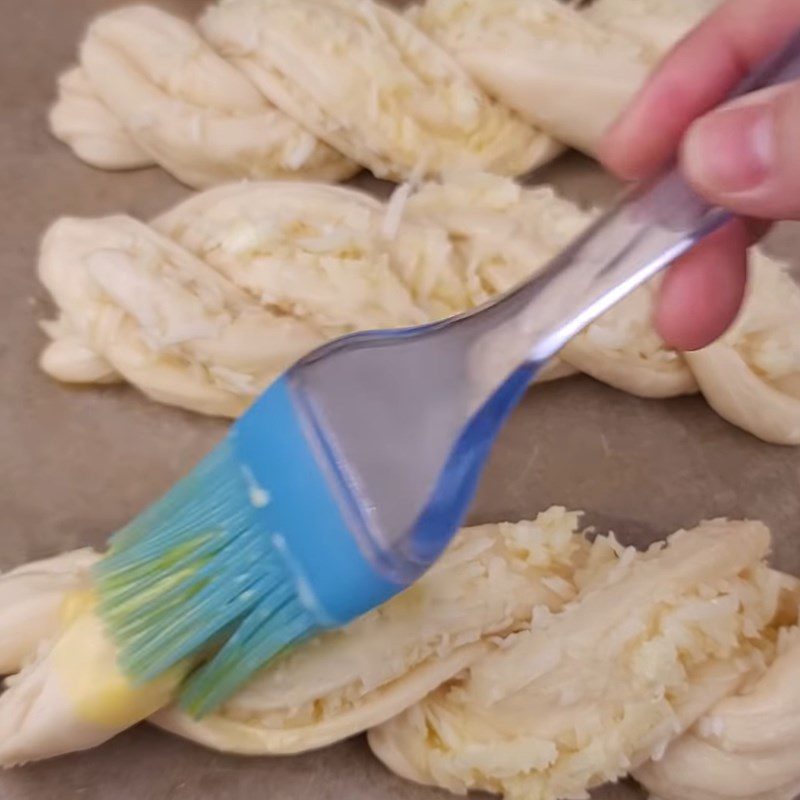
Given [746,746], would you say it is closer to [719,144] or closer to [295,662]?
[295,662]

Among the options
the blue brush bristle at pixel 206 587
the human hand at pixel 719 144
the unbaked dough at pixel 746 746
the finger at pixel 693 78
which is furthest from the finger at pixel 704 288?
the blue brush bristle at pixel 206 587

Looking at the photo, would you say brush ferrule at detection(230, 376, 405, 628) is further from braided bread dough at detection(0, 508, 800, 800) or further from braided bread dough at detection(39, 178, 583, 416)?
braided bread dough at detection(39, 178, 583, 416)

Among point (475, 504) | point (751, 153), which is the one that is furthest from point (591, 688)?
point (751, 153)

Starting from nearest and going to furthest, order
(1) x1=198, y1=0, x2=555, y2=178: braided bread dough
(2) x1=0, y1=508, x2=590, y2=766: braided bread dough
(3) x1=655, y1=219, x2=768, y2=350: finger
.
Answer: (2) x1=0, y1=508, x2=590, y2=766: braided bread dough, (3) x1=655, y1=219, x2=768, y2=350: finger, (1) x1=198, y1=0, x2=555, y2=178: braided bread dough

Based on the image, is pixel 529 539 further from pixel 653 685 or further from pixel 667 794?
pixel 667 794

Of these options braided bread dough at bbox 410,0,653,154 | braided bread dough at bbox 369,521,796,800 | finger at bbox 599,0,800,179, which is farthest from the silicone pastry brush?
braided bread dough at bbox 410,0,653,154

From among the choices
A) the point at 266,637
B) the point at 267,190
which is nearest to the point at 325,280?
the point at 267,190

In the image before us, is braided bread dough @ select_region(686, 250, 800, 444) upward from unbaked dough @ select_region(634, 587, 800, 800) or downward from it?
upward
